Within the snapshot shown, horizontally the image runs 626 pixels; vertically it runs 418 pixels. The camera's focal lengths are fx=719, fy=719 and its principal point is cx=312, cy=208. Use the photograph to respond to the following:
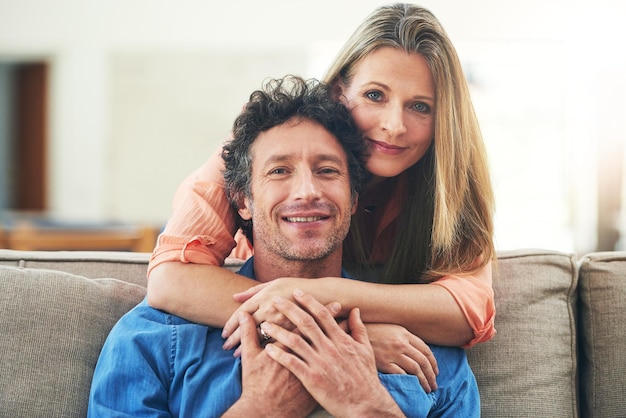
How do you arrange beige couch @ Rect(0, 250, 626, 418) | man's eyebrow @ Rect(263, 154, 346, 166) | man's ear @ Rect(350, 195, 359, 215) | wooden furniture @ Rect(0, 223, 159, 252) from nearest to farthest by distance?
beige couch @ Rect(0, 250, 626, 418) → man's eyebrow @ Rect(263, 154, 346, 166) → man's ear @ Rect(350, 195, 359, 215) → wooden furniture @ Rect(0, 223, 159, 252)

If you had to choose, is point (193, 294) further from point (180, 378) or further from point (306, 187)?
point (306, 187)

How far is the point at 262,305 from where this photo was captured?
142 centimetres

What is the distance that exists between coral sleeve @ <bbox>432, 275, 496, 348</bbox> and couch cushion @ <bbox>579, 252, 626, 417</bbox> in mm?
276

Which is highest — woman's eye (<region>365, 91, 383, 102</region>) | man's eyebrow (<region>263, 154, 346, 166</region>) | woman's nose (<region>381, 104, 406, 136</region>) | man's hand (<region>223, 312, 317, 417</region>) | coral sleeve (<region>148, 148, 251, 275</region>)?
woman's eye (<region>365, 91, 383, 102</region>)

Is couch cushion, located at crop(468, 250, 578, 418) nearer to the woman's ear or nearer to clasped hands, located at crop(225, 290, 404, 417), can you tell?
clasped hands, located at crop(225, 290, 404, 417)

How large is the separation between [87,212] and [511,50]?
4002 mm

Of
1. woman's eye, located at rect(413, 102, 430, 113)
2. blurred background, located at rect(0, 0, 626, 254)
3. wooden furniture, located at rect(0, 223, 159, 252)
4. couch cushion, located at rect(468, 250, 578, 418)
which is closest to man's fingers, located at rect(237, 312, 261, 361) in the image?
couch cushion, located at rect(468, 250, 578, 418)

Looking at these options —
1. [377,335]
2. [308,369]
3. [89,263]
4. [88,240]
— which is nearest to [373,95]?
[377,335]

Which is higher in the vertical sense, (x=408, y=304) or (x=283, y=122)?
(x=283, y=122)

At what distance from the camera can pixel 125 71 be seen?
644cm

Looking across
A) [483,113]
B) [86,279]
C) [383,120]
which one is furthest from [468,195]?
[483,113]

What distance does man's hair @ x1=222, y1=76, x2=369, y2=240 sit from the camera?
64.1 inches

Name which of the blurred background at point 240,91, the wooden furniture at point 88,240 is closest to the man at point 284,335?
the wooden furniture at point 88,240

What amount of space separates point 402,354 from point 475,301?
0.65 feet
